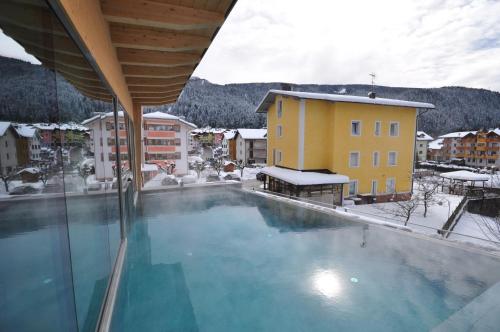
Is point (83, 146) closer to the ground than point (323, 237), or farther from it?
farther from it

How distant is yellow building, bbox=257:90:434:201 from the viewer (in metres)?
14.2

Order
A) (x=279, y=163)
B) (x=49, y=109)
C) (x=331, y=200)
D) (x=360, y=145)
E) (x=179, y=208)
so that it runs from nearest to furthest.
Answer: (x=49, y=109) < (x=179, y=208) < (x=331, y=200) < (x=360, y=145) < (x=279, y=163)

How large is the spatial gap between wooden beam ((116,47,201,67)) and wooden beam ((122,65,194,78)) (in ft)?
1.15

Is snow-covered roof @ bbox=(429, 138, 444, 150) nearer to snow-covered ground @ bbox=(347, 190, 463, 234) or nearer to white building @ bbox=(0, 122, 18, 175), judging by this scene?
snow-covered ground @ bbox=(347, 190, 463, 234)

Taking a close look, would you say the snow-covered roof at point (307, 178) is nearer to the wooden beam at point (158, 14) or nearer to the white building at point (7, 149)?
the wooden beam at point (158, 14)

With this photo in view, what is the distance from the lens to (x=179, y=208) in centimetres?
742

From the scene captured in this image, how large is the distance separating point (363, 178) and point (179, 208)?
12401 mm

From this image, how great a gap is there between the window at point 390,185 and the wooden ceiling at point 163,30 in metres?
16.1

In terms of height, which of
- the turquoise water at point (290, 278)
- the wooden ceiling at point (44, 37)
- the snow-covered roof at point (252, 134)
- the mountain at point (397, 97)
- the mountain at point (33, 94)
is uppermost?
the mountain at point (397, 97)

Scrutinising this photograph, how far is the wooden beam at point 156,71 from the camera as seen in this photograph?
162 inches

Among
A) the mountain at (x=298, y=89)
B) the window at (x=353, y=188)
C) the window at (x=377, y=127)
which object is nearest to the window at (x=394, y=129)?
the window at (x=377, y=127)

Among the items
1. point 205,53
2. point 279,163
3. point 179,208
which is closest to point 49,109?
point 205,53

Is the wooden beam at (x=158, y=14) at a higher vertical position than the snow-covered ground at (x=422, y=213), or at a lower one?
higher

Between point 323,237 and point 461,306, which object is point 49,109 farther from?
point 323,237
